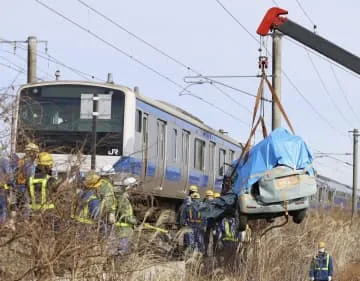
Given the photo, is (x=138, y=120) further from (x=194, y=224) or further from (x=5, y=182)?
(x=5, y=182)

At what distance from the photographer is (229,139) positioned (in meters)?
28.3

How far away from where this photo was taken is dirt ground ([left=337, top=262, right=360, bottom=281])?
19.9 metres

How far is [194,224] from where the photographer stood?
14.5 m

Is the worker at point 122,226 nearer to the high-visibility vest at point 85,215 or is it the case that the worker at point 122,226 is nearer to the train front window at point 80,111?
the high-visibility vest at point 85,215

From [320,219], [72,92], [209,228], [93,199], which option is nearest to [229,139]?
[320,219]

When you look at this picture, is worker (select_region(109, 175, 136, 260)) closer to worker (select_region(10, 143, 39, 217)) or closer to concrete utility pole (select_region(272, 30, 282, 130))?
worker (select_region(10, 143, 39, 217))

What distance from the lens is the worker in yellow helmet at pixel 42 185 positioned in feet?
23.1

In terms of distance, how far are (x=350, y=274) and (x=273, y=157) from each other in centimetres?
1026

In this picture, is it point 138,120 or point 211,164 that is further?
point 211,164

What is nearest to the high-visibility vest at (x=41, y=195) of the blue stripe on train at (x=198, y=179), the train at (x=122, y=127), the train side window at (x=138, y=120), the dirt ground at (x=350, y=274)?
the train at (x=122, y=127)

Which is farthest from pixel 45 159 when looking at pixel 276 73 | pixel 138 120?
pixel 276 73

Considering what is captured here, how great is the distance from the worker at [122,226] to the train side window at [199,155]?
14605mm

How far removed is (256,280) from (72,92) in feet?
21.6

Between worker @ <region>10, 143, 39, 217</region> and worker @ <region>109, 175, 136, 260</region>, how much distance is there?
83cm
